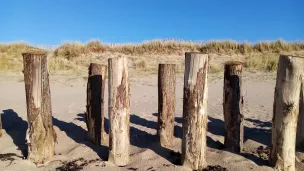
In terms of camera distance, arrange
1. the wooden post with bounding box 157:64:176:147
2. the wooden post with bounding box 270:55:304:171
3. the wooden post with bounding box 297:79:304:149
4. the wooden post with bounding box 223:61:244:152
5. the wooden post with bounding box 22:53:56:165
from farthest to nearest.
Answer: the wooden post with bounding box 157:64:176:147 → the wooden post with bounding box 223:61:244:152 → the wooden post with bounding box 297:79:304:149 → the wooden post with bounding box 22:53:56:165 → the wooden post with bounding box 270:55:304:171

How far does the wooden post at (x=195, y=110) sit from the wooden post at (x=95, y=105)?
1.55 m

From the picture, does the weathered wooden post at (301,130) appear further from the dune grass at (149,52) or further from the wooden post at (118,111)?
the dune grass at (149,52)

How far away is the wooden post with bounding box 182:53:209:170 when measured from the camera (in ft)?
15.6

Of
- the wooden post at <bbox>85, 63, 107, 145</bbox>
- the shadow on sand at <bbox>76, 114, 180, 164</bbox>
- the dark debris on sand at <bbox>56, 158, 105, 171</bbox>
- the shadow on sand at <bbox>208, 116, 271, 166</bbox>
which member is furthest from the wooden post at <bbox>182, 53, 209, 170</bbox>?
the wooden post at <bbox>85, 63, 107, 145</bbox>

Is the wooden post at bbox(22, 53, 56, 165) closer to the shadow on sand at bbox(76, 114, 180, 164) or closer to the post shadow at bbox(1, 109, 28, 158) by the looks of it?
the post shadow at bbox(1, 109, 28, 158)

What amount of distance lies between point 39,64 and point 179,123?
122 inches

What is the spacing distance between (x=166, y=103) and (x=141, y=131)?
3.47 ft

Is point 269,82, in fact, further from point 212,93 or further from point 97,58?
point 97,58

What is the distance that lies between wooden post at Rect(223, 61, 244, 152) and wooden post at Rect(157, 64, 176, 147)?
0.80 m

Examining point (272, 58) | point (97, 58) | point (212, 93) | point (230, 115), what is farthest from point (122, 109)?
point (97, 58)

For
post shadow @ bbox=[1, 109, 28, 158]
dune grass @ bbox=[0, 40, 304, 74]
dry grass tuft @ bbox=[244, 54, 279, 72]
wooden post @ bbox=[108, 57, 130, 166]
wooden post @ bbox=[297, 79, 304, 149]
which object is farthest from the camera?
dune grass @ bbox=[0, 40, 304, 74]

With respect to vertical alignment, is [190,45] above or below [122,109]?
above

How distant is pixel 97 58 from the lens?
19266 mm

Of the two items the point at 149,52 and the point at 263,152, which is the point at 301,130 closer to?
the point at 263,152
